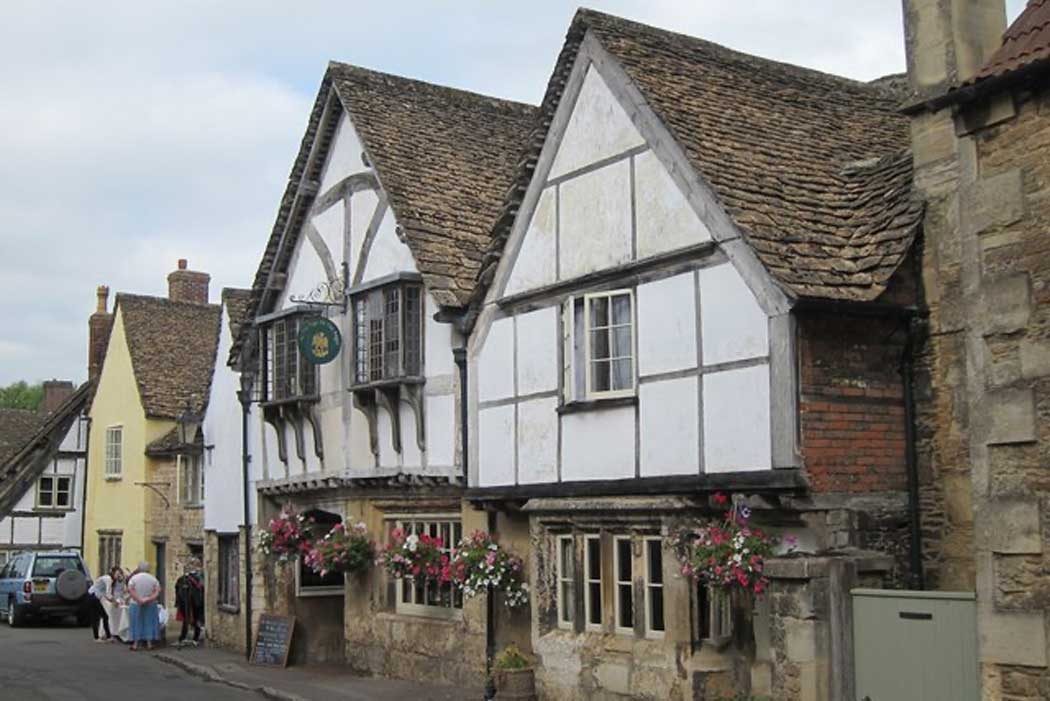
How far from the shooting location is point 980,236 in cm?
913

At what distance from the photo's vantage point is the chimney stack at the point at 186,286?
38.4m

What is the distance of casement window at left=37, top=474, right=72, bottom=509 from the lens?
38.0m

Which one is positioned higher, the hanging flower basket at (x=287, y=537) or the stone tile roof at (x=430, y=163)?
the stone tile roof at (x=430, y=163)

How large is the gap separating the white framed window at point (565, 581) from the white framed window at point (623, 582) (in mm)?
753

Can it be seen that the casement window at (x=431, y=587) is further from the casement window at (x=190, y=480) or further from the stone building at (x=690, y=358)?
the casement window at (x=190, y=480)

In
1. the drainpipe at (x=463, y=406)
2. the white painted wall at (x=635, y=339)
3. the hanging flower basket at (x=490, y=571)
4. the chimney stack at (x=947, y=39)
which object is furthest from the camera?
the drainpipe at (x=463, y=406)

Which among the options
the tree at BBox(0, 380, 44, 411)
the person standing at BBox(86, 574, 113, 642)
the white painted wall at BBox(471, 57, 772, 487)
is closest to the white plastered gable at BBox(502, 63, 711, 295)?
the white painted wall at BBox(471, 57, 772, 487)

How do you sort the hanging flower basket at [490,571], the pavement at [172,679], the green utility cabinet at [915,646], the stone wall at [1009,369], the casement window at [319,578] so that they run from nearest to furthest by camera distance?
the stone wall at [1009,369] < the green utility cabinet at [915,646] < the hanging flower basket at [490,571] < the pavement at [172,679] < the casement window at [319,578]

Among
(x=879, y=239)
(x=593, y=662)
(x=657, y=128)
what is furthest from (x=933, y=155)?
(x=593, y=662)

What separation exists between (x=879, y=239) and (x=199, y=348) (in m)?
25.6

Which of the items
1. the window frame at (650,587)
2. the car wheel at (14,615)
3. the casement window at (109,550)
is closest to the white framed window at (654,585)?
the window frame at (650,587)

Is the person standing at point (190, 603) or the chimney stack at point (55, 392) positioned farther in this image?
the chimney stack at point (55, 392)

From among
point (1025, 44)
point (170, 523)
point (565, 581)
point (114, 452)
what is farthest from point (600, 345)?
point (114, 452)

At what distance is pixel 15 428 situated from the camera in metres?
45.1
